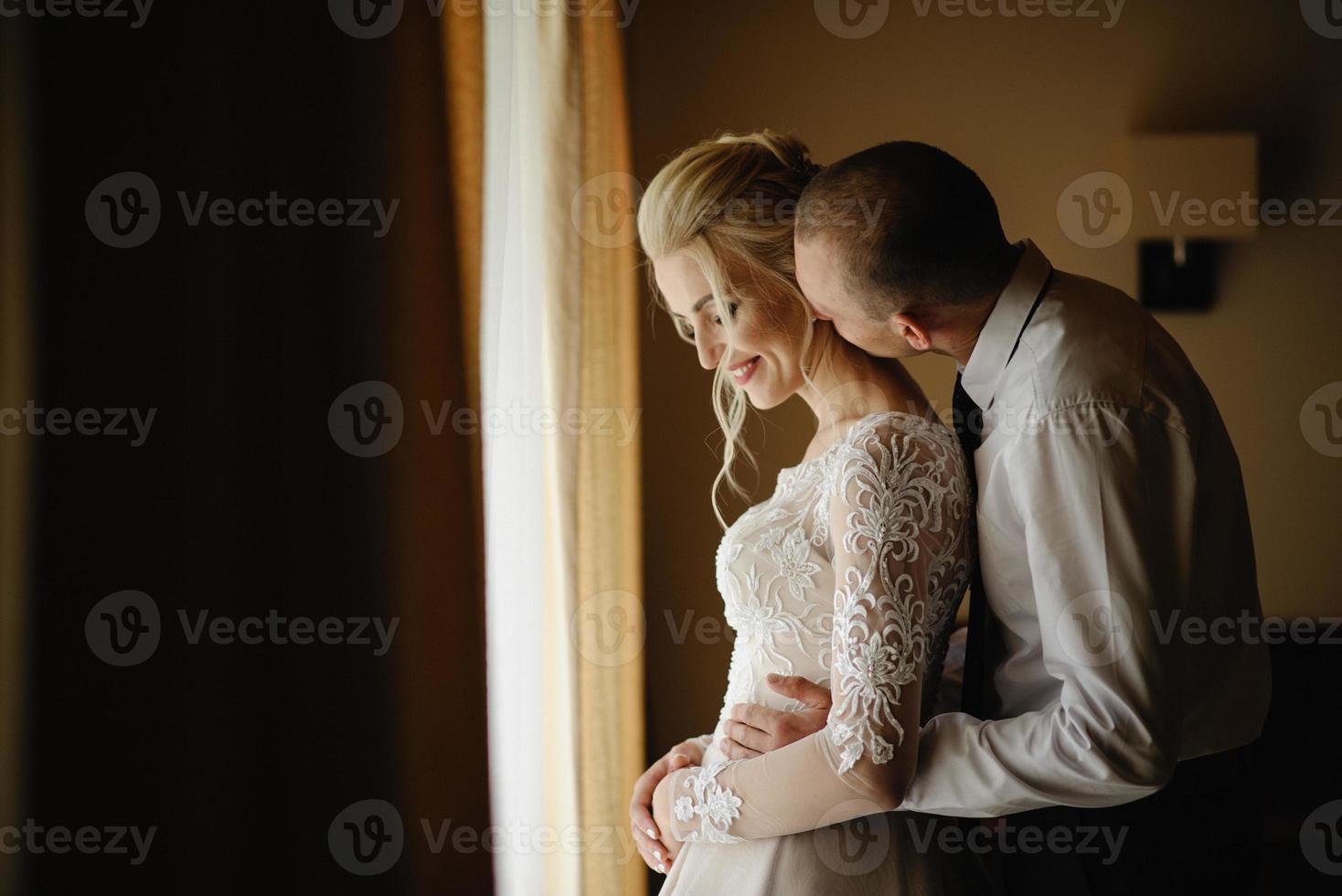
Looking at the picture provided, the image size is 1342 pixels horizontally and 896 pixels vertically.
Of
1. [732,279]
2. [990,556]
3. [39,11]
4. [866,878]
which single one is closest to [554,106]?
[732,279]

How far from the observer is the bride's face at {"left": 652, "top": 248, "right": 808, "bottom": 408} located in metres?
1.39

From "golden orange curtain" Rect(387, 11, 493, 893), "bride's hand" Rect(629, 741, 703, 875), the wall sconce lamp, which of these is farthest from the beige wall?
"bride's hand" Rect(629, 741, 703, 875)

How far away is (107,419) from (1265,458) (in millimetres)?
2916

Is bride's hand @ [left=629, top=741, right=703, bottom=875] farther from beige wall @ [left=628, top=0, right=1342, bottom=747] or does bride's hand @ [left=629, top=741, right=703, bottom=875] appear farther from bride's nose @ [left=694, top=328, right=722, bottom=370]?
beige wall @ [left=628, top=0, right=1342, bottom=747]

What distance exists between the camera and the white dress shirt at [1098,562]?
3.12ft

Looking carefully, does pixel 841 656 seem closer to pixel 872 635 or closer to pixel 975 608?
pixel 872 635

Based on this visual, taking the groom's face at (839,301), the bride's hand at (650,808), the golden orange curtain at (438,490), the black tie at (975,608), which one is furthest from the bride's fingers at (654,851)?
the groom's face at (839,301)

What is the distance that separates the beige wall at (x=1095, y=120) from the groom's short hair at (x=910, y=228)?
5.62 ft

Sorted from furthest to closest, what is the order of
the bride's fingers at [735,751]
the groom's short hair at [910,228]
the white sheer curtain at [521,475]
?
the white sheer curtain at [521,475]
the bride's fingers at [735,751]
the groom's short hair at [910,228]

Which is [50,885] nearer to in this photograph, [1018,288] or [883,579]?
[883,579]

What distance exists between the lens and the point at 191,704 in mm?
1073

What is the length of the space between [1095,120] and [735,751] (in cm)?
234

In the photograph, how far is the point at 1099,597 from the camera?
955 millimetres

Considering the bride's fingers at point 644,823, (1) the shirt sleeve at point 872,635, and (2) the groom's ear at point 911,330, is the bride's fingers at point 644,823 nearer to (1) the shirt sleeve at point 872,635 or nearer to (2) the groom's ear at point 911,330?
(1) the shirt sleeve at point 872,635
